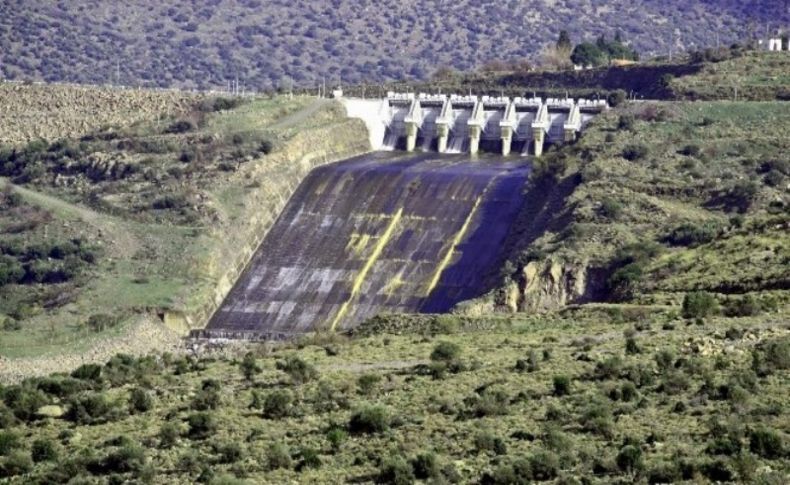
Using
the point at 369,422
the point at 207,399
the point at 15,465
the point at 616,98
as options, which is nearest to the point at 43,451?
the point at 15,465

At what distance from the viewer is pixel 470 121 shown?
146 meters

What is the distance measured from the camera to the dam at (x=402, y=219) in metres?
117

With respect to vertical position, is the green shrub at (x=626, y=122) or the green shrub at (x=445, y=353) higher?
the green shrub at (x=445, y=353)

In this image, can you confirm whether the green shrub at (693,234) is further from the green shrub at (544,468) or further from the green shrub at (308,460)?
the green shrub at (544,468)

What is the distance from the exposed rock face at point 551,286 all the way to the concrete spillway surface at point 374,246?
4.72 m

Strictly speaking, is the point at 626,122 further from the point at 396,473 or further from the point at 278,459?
the point at 396,473

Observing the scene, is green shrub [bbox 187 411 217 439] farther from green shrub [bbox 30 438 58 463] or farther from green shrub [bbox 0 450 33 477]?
green shrub [bbox 0 450 33 477]

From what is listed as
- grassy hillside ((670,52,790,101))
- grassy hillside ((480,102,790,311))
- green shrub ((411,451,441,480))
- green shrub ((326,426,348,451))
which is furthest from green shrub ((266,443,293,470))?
grassy hillside ((670,52,790,101))

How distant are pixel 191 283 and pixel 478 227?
51.0ft

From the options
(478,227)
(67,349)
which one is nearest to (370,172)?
(478,227)

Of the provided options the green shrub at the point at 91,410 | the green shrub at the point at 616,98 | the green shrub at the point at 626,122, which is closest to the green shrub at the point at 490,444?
the green shrub at the point at 91,410

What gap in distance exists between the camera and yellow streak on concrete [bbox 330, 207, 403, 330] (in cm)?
11606

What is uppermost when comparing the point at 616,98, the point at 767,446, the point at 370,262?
the point at 767,446

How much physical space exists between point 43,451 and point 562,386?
14.8 metres
